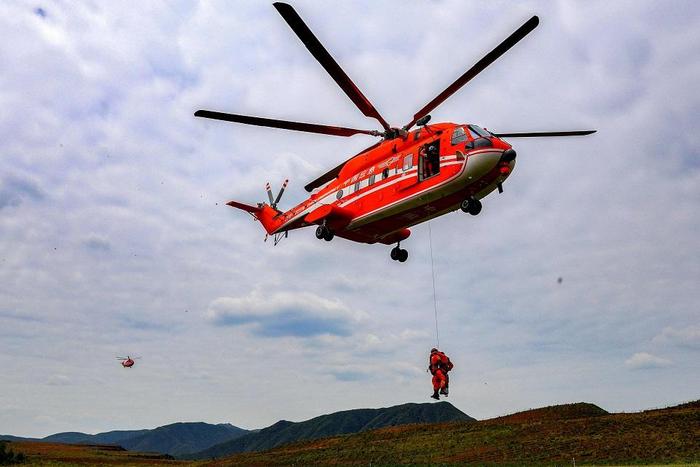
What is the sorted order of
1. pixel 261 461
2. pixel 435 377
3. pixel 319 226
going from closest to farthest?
pixel 435 377, pixel 319 226, pixel 261 461

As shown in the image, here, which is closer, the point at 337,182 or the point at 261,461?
the point at 337,182

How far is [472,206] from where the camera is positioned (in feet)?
62.3

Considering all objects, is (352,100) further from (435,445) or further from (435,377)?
(435,445)

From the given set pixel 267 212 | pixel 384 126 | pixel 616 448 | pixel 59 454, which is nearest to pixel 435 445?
pixel 616 448

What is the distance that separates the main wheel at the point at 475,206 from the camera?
19.0 m

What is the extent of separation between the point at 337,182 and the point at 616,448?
2786 centimetres

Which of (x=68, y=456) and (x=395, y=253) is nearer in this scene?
(x=395, y=253)

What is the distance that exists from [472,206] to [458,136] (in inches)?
93.2

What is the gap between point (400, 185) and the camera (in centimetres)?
2019

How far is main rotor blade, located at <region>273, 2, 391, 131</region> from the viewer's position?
52.3ft

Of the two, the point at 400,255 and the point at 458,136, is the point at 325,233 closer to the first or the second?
the point at 400,255

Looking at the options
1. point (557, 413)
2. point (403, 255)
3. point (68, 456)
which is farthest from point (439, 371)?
point (68, 456)

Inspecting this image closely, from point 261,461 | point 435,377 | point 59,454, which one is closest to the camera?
point 435,377

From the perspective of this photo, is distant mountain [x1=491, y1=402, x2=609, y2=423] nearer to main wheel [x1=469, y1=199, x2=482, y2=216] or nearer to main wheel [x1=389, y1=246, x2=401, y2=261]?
main wheel [x1=389, y1=246, x2=401, y2=261]
